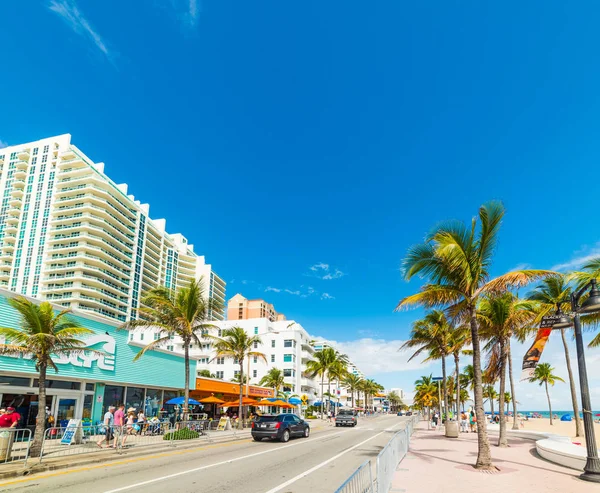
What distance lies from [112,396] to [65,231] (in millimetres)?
71560

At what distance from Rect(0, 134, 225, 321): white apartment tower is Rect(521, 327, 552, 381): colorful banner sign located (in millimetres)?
84218

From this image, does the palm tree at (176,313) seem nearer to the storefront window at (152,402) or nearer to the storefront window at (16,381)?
A: the storefront window at (152,402)

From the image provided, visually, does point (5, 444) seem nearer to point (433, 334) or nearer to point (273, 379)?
point (433, 334)

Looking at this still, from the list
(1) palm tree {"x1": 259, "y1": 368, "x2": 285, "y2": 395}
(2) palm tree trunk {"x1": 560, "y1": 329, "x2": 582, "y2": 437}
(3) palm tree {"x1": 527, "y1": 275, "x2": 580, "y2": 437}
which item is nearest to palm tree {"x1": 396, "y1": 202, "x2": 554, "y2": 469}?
(3) palm tree {"x1": 527, "y1": 275, "x2": 580, "y2": 437}

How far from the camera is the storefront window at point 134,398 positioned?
27.7 meters

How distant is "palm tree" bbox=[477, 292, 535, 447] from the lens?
1992 centimetres

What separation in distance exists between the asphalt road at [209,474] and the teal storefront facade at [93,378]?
29.3 ft

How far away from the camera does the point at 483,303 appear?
68.1 feet

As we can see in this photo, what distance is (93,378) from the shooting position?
23.7 m

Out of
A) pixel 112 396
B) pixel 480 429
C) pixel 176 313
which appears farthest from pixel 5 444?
pixel 480 429

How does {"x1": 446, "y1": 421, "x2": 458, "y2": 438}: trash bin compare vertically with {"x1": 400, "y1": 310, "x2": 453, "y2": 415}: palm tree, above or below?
below

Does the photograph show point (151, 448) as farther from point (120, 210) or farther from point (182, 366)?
point (120, 210)

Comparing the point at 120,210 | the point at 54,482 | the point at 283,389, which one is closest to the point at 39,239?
the point at 120,210

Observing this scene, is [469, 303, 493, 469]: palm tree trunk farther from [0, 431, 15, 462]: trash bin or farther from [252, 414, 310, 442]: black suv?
[0, 431, 15, 462]: trash bin
